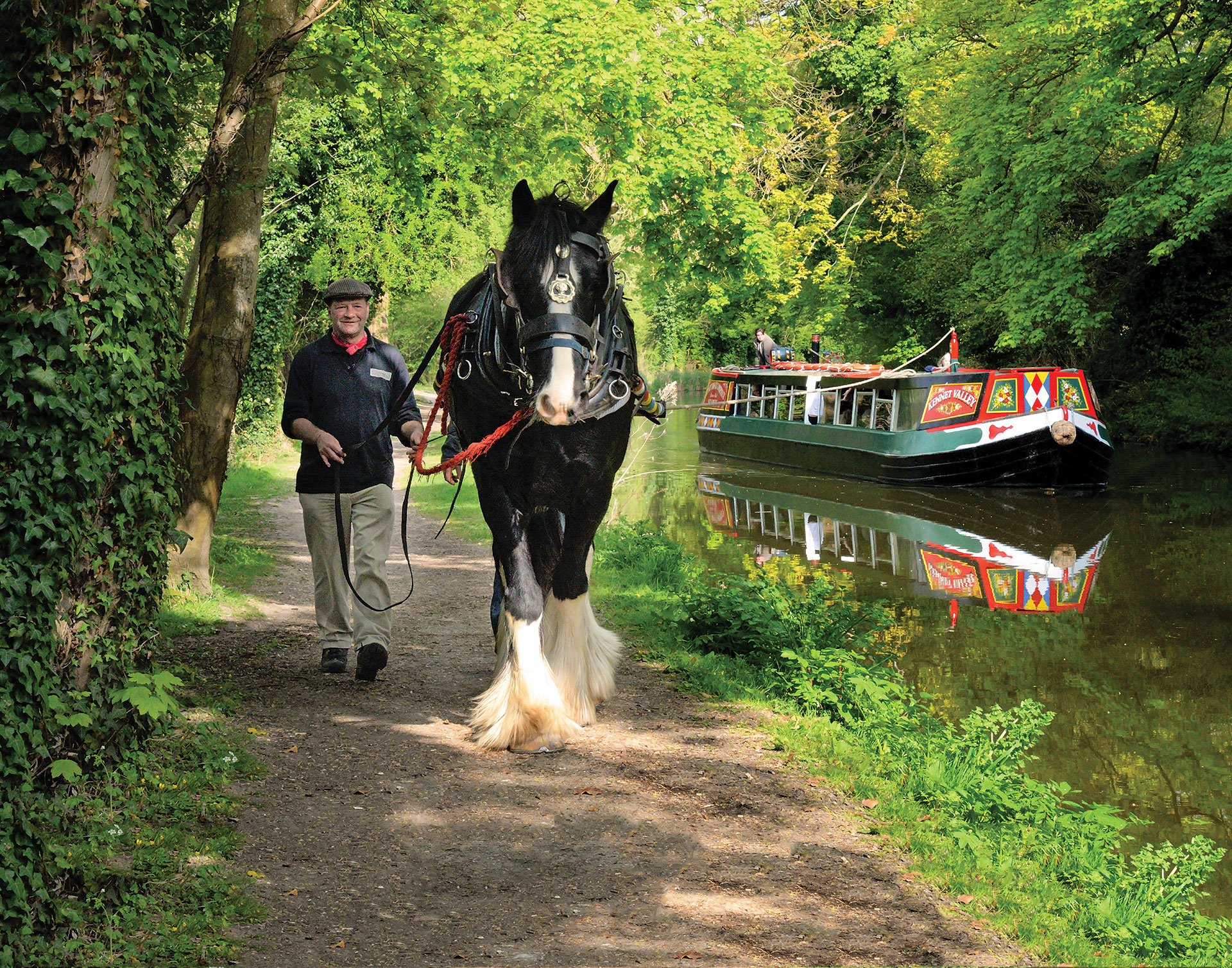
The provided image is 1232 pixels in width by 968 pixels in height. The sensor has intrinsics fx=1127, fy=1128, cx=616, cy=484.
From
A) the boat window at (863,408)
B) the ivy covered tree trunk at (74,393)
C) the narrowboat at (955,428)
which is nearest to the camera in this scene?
the ivy covered tree trunk at (74,393)

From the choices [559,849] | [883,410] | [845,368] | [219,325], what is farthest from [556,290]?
[845,368]

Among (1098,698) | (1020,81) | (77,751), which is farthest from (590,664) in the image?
(1020,81)

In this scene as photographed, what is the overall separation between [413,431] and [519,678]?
186cm

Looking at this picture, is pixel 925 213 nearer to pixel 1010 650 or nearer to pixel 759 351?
pixel 759 351

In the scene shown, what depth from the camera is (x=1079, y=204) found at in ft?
88.3

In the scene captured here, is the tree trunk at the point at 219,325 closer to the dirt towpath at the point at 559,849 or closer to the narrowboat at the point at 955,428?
the dirt towpath at the point at 559,849

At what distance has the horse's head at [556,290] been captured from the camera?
16.0 ft

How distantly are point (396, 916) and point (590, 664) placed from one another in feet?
8.23

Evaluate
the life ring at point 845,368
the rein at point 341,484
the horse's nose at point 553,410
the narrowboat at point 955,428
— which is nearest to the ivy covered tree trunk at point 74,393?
the horse's nose at point 553,410

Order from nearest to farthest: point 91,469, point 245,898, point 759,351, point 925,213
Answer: point 91,469, point 245,898, point 759,351, point 925,213

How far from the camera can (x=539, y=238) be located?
5203mm

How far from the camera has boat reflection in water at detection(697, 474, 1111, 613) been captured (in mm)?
12438

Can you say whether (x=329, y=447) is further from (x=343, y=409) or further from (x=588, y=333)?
(x=588, y=333)

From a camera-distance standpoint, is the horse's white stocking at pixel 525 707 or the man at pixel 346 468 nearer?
the horse's white stocking at pixel 525 707
